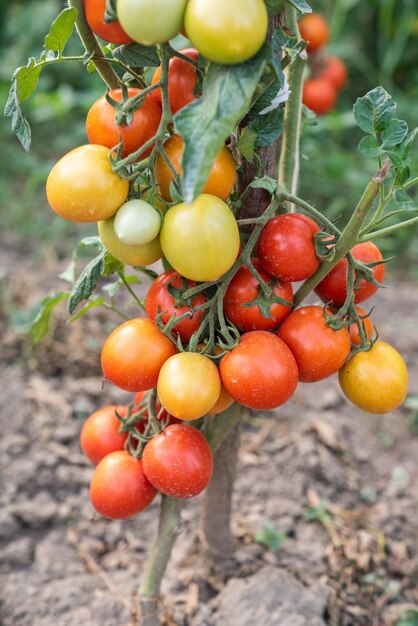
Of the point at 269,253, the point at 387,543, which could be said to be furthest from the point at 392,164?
the point at 387,543

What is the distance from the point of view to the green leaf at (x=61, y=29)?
698 millimetres

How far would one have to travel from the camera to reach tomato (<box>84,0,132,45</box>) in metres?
0.67

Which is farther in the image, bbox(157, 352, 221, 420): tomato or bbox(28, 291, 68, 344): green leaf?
bbox(28, 291, 68, 344): green leaf

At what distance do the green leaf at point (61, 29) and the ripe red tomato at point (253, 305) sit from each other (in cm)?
35

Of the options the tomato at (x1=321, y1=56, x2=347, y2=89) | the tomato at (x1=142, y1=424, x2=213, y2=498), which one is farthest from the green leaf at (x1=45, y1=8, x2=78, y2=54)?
the tomato at (x1=321, y1=56, x2=347, y2=89)

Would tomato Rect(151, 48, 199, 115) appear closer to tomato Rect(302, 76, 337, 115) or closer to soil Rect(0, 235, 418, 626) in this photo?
soil Rect(0, 235, 418, 626)

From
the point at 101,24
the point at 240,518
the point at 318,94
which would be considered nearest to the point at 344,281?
the point at 101,24

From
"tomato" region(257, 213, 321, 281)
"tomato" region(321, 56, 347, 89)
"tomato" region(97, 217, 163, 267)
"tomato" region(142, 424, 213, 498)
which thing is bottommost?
"tomato" region(321, 56, 347, 89)

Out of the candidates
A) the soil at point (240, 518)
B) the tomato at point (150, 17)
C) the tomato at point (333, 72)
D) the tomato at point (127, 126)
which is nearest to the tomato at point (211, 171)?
the tomato at point (127, 126)

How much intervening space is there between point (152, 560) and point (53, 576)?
38cm

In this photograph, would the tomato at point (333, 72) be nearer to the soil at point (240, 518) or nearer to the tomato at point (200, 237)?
the soil at point (240, 518)

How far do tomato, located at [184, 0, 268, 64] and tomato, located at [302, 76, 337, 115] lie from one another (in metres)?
2.25

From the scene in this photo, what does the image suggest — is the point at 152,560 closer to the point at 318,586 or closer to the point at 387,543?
the point at 318,586

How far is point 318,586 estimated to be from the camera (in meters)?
1.25
